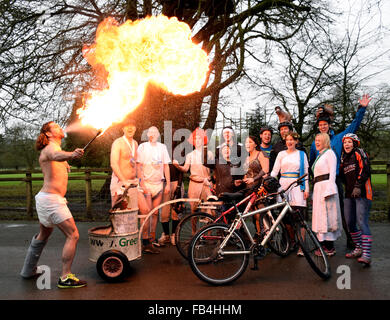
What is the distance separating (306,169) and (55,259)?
15.1 ft

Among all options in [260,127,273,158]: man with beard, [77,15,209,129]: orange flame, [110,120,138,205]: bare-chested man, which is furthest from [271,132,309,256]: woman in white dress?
[110,120,138,205]: bare-chested man

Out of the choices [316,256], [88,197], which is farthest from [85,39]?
[316,256]

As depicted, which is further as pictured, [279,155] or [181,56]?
[181,56]

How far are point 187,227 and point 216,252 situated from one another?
112 centimetres

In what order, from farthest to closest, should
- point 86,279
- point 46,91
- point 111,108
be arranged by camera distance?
point 46,91 < point 111,108 < point 86,279

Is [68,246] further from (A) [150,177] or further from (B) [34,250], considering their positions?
(A) [150,177]

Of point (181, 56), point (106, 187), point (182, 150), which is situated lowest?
point (106, 187)

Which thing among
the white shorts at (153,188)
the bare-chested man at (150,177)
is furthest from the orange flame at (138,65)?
the white shorts at (153,188)

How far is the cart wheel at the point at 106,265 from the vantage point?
14.3 ft

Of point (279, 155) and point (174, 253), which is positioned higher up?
point (279, 155)

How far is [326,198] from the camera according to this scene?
5379mm
